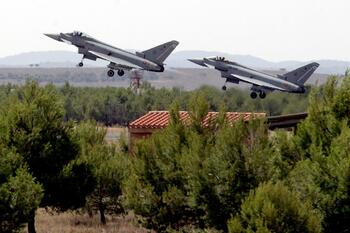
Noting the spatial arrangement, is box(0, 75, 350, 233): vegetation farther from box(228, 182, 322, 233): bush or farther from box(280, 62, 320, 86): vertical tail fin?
box(280, 62, 320, 86): vertical tail fin

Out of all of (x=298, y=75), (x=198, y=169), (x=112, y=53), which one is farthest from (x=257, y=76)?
(x=198, y=169)

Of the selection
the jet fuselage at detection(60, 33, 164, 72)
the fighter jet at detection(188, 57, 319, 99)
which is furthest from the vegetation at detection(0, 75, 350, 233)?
the fighter jet at detection(188, 57, 319, 99)

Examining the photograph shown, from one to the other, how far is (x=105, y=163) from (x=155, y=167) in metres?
7.58

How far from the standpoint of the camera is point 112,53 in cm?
3988

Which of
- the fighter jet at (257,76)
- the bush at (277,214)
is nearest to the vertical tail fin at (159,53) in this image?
the fighter jet at (257,76)

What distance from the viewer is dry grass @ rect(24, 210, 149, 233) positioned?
112ft

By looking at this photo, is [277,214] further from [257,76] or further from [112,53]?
[257,76]

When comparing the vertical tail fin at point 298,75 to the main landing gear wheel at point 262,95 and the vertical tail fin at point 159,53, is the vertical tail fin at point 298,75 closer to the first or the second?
the main landing gear wheel at point 262,95

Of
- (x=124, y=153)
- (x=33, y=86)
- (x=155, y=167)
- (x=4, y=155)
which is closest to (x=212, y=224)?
(x=155, y=167)

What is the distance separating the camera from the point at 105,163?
35812 millimetres

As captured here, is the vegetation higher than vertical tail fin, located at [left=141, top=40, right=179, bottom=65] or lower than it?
lower

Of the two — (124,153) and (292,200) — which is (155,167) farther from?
(124,153)

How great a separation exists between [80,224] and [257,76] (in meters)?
13.8

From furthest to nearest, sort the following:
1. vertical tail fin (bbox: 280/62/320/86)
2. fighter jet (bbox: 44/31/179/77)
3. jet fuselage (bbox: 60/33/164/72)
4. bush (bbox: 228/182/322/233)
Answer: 1. vertical tail fin (bbox: 280/62/320/86)
2. jet fuselage (bbox: 60/33/164/72)
3. fighter jet (bbox: 44/31/179/77)
4. bush (bbox: 228/182/322/233)
